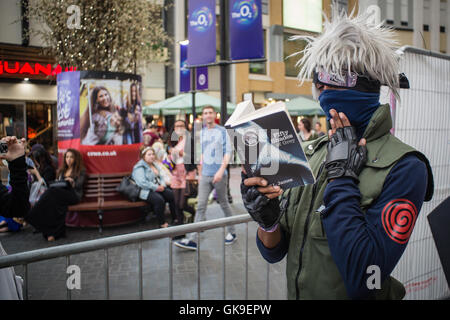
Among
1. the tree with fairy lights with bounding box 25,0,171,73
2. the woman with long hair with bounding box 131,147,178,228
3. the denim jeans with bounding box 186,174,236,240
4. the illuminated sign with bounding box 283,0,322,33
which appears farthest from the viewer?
the woman with long hair with bounding box 131,147,178,228

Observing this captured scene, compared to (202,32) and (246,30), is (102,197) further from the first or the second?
(246,30)

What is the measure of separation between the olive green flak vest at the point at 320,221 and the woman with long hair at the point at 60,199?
5203mm

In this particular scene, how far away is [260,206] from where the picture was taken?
4.29ft

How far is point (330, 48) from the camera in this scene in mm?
1368

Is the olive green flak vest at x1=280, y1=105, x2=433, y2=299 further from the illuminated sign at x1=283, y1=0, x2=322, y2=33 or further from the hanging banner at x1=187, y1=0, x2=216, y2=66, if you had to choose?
the hanging banner at x1=187, y1=0, x2=216, y2=66

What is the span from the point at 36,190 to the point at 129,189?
1696mm

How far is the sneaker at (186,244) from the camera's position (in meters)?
5.41

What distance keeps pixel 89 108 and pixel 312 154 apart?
5.99 metres

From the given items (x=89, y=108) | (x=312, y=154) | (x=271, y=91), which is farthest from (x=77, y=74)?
(x=271, y=91)

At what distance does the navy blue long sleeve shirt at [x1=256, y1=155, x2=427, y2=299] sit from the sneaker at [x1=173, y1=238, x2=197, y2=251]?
4.35 metres

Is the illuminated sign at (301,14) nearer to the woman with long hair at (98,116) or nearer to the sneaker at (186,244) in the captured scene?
the sneaker at (186,244)

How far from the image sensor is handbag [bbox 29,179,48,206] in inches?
223

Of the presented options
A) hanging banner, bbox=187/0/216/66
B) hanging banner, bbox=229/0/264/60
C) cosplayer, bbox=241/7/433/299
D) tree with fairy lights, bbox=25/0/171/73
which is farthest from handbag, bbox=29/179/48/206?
cosplayer, bbox=241/7/433/299

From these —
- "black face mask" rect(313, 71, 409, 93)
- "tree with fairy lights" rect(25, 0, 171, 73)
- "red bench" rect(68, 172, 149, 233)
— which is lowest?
"red bench" rect(68, 172, 149, 233)
